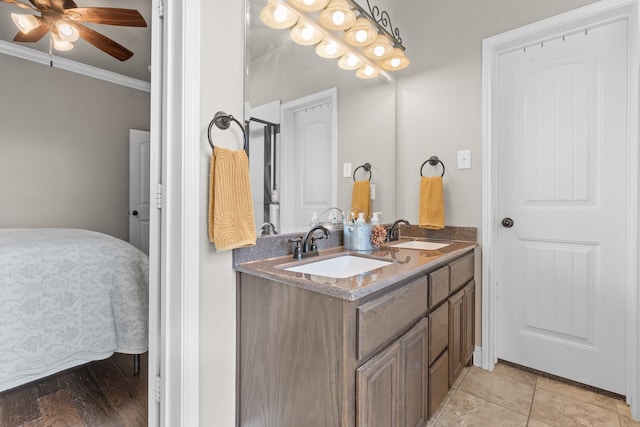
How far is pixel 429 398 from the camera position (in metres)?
1.35

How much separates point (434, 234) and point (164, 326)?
67.5 inches

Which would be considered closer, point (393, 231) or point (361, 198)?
point (361, 198)

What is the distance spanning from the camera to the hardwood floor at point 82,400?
Answer: 1482 millimetres

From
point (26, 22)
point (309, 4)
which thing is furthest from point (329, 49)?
point (26, 22)

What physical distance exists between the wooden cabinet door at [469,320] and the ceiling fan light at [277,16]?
67.4 inches

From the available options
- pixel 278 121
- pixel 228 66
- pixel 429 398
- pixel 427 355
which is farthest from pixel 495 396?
pixel 228 66

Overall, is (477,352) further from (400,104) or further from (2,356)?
(2,356)

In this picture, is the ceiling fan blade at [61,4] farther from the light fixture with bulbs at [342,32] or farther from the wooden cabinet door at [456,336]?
the wooden cabinet door at [456,336]

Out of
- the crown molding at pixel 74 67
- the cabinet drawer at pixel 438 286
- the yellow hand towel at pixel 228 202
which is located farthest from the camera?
the crown molding at pixel 74 67

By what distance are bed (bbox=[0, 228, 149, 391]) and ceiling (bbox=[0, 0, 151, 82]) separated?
6.55 feet

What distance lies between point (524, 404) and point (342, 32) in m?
2.29

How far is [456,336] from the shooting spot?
64.3 inches

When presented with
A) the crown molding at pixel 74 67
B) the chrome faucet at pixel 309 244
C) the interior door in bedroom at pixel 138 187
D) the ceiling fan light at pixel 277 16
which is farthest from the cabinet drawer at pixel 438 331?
the crown molding at pixel 74 67

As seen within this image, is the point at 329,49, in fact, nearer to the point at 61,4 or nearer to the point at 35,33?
the point at 61,4
